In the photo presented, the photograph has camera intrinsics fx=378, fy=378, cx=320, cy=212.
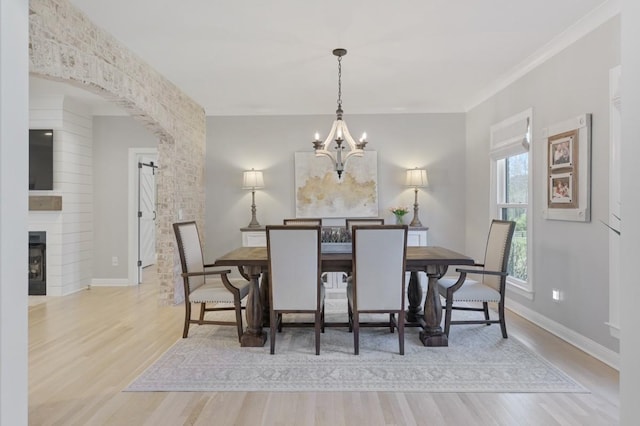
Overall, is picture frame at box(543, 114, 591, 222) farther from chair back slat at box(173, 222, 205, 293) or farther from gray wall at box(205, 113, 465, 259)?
chair back slat at box(173, 222, 205, 293)

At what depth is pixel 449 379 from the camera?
2564 millimetres

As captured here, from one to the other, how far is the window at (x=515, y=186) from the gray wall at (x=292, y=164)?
0.94 metres

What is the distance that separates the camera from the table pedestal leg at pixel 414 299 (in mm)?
3758

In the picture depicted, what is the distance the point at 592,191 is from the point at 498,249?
0.84 meters

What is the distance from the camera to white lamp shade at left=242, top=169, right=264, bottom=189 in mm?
5391

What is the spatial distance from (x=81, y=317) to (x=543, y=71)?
532 centimetres

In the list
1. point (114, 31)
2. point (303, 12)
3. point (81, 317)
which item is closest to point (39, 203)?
point (81, 317)

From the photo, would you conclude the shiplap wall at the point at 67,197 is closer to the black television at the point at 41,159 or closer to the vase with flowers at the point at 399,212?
the black television at the point at 41,159

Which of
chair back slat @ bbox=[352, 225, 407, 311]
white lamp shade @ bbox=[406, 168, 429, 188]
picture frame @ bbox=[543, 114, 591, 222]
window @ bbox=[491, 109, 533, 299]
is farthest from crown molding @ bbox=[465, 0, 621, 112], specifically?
chair back slat @ bbox=[352, 225, 407, 311]

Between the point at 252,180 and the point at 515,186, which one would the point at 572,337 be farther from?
the point at 252,180

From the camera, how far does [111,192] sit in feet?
18.7

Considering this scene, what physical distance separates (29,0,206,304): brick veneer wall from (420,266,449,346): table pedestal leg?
2.94 metres

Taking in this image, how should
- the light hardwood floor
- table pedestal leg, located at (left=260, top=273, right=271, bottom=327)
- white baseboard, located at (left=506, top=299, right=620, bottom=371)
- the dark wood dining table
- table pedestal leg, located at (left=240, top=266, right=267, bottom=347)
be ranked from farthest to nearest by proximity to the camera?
table pedestal leg, located at (left=260, top=273, right=271, bottom=327) < table pedestal leg, located at (left=240, top=266, right=267, bottom=347) < the dark wood dining table < white baseboard, located at (left=506, top=299, right=620, bottom=371) < the light hardwood floor

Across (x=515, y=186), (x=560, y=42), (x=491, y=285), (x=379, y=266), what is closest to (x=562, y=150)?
(x=560, y=42)
